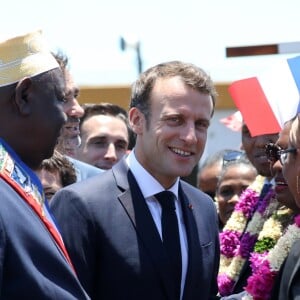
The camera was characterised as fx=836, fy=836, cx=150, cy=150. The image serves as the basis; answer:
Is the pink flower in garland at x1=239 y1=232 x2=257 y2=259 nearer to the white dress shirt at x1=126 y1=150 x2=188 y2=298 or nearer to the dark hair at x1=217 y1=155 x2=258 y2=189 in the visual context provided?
the white dress shirt at x1=126 y1=150 x2=188 y2=298

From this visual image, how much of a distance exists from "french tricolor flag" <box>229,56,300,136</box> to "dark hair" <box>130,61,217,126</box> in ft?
1.40

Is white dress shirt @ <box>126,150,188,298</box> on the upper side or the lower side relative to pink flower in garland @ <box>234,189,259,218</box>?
upper

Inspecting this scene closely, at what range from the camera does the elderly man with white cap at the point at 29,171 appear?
2518mm

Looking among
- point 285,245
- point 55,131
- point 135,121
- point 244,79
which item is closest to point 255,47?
point 244,79

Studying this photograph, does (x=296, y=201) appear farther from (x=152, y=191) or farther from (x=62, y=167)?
(x=62, y=167)

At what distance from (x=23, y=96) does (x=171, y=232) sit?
115 centimetres

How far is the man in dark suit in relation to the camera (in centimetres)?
351

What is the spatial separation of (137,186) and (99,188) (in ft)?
0.58

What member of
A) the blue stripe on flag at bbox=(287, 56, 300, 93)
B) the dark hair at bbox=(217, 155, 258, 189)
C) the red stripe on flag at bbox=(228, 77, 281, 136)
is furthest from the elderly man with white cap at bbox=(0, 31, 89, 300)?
the dark hair at bbox=(217, 155, 258, 189)

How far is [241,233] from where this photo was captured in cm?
490

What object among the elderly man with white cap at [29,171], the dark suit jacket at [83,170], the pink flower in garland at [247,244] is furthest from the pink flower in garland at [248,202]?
the elderly man with white cap at [29,171]

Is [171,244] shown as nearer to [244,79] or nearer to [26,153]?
[26,153]

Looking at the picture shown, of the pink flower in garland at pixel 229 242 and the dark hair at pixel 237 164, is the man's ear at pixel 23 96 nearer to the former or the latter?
the pink flower in garland at pixel 229 242

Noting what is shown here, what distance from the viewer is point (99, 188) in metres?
3.67
